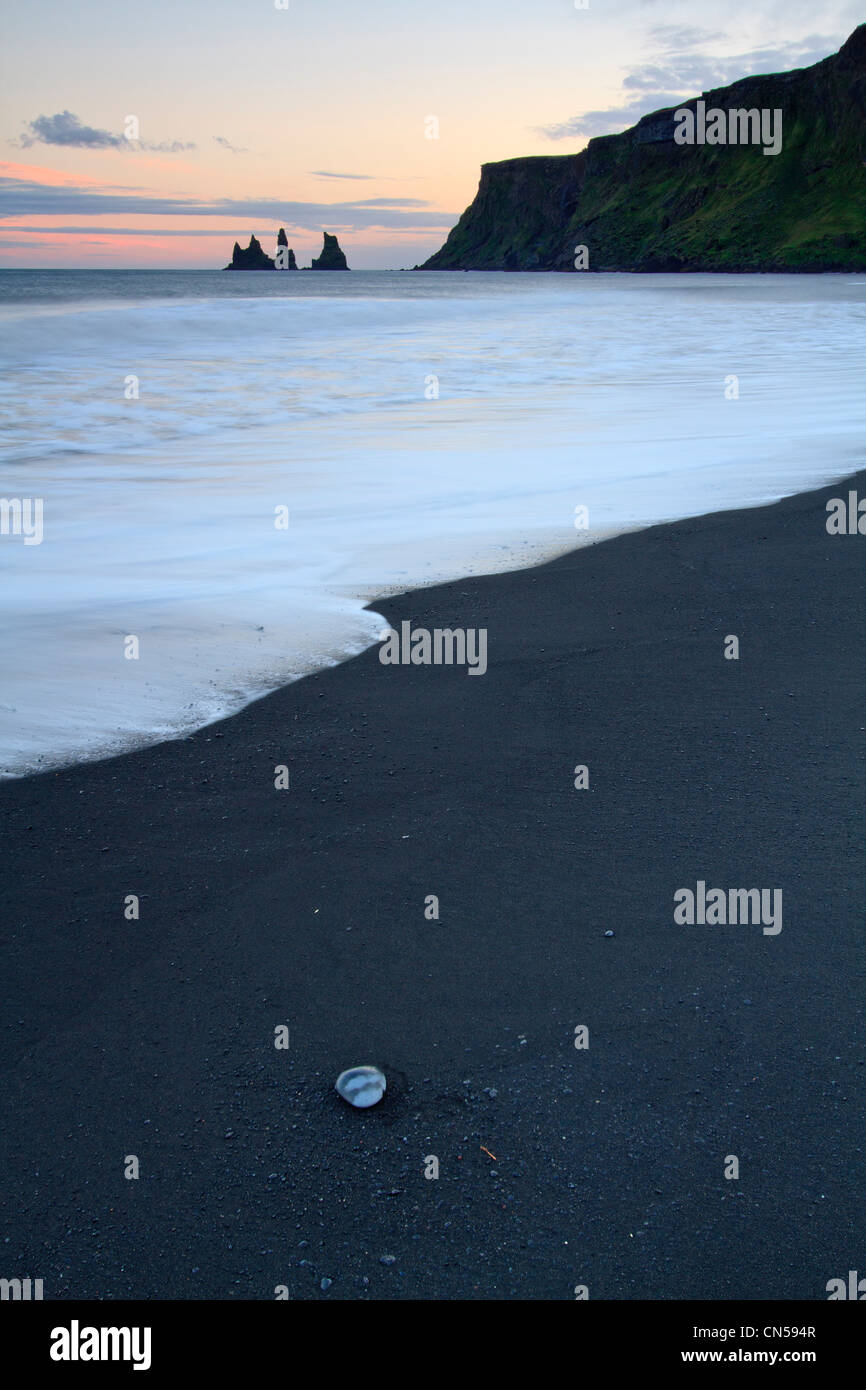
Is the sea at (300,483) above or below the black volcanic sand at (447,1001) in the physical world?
above

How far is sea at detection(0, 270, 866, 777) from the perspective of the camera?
5.18 m

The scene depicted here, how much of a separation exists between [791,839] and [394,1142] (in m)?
1.79

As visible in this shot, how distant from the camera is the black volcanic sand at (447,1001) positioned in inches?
81.6

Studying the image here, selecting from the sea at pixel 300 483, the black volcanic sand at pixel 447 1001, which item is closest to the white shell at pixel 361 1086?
the black volcanic sand at pixel 447 1001

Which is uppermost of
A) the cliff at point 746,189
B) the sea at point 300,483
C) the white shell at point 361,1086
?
the cliff at point 746,189

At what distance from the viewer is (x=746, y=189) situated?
142m

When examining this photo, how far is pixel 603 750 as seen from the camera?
4039mm

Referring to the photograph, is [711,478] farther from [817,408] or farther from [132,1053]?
[132,1053]

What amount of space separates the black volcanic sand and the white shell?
4 cm

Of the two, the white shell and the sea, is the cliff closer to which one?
the sea

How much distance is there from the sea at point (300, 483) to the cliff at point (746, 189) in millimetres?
111895

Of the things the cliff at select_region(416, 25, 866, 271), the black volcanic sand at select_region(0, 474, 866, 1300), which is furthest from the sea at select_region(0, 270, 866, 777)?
the cliff at select_region(416, 25, 866, 271)

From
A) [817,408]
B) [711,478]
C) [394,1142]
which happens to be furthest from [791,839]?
[817,408]

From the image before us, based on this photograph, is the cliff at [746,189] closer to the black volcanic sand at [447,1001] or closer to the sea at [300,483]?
the sea at [300,483]
